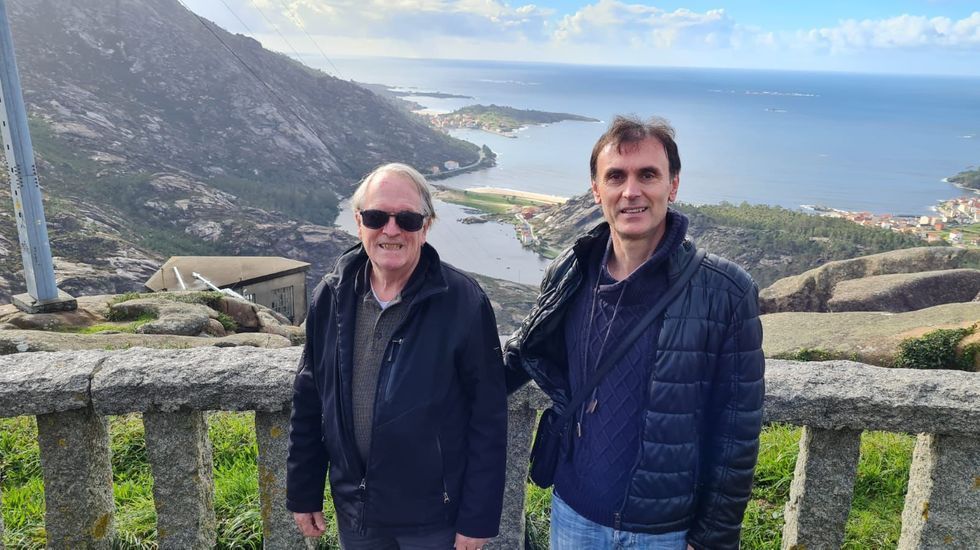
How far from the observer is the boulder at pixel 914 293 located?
12.1 m

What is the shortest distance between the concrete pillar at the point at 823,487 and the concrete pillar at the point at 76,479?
2.97 metres

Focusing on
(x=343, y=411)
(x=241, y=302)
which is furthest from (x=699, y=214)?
(x=343, y=411)

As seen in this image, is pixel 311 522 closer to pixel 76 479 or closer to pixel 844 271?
pixel 76 479

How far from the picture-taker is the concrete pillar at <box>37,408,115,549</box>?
8.87 ft

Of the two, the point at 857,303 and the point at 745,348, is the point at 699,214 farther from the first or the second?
the point at 745,348

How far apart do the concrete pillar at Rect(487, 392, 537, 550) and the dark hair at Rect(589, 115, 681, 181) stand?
107 centimetres

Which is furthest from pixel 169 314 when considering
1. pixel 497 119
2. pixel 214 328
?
pixel 497 119

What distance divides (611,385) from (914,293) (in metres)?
12.5

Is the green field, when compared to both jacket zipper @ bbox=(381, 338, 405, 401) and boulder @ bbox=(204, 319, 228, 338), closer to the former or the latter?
Result: boulder @ bbox=(204, 319, 228, 338)

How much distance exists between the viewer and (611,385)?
219 cm

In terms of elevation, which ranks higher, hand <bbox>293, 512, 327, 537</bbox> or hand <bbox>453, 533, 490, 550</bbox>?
hand <bbox>453, 533, 490, 550</bbox>

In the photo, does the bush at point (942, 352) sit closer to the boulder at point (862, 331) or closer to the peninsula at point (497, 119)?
the boulder at point (862, 331)

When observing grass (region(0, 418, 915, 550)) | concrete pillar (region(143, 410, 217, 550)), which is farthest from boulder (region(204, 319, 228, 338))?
concrete pillar (region(143, 410, 217, 550))

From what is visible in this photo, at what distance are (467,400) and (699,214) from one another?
60.7 meters
